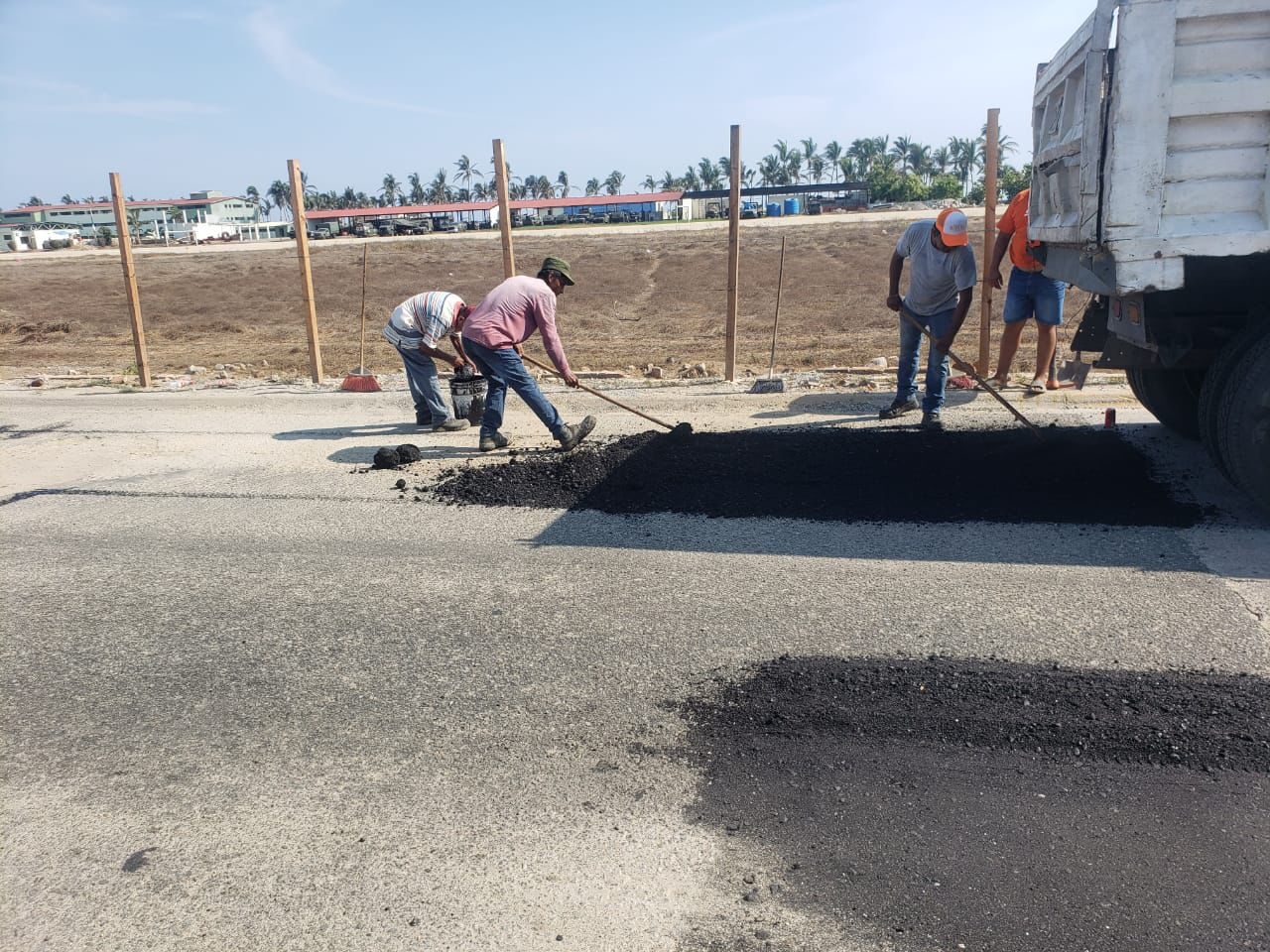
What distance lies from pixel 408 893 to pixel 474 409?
6.43 m

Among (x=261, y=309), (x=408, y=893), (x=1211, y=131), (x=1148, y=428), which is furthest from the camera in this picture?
(x=261, y=309)

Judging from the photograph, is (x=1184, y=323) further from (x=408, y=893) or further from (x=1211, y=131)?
(x=408, y=893)

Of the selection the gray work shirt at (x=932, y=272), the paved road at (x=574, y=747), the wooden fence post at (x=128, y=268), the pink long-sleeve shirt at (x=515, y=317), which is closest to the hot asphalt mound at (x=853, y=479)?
the paved road at (x=574, y=747)

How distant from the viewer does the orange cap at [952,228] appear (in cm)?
702

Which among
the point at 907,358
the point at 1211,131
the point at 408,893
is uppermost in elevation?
the point at 1211,131

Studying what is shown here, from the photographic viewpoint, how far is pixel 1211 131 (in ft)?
15.4

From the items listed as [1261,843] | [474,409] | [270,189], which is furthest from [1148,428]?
[270,189]

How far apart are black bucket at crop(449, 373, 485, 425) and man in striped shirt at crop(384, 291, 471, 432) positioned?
122 mm

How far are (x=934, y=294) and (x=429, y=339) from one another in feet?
13.9

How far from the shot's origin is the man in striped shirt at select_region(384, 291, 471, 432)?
316 inches

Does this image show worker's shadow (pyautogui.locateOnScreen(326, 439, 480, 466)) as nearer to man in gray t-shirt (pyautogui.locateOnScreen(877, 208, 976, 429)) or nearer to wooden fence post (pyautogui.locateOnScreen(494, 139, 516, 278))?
wooden fence post (pyautogui.locateOnScreen(494, 139, 516, 278))

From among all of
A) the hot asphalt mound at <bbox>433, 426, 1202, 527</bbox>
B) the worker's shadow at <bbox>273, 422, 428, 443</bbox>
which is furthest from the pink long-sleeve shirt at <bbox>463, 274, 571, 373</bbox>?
the worker's shadow at <bbox>273, 422, 428, 443</bbox>

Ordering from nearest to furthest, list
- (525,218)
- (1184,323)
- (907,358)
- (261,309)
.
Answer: (1184,323) → (907,358) → (261,309) → (525,218)

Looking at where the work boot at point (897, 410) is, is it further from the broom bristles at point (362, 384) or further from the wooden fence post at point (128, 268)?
the wooden fence post at point (128, 268)
